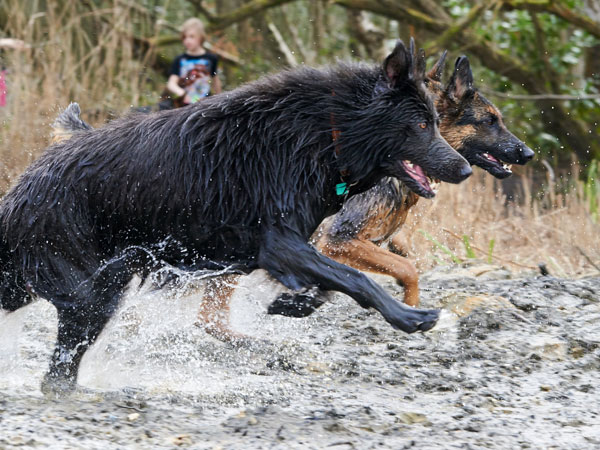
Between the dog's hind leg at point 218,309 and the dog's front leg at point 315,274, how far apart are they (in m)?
1.36

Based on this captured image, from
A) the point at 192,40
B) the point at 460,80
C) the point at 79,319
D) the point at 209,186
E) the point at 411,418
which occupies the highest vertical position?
the point at 192,40

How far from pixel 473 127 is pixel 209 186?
2479 mm

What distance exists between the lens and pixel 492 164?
5.85 metres

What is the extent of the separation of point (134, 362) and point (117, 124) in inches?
51.9

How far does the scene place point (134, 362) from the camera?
4.66 m

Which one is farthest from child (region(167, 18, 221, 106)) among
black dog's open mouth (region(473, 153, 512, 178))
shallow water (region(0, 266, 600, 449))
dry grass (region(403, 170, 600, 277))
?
black dog's open mouth (region(473, 153, 512, 178))

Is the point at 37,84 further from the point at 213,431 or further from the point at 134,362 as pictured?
the point at 213,431

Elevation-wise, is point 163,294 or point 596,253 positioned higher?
point 596,253

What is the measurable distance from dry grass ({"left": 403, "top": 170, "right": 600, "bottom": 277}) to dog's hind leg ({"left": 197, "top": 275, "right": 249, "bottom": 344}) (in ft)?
6.94

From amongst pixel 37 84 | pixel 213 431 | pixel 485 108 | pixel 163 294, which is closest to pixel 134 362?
pixel 163 294

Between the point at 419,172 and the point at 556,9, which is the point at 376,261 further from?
the point at 556,9

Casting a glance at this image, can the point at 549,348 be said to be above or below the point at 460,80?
below

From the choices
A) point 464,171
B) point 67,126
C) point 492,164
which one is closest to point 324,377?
point 464,171

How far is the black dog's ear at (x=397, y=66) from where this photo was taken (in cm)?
395
